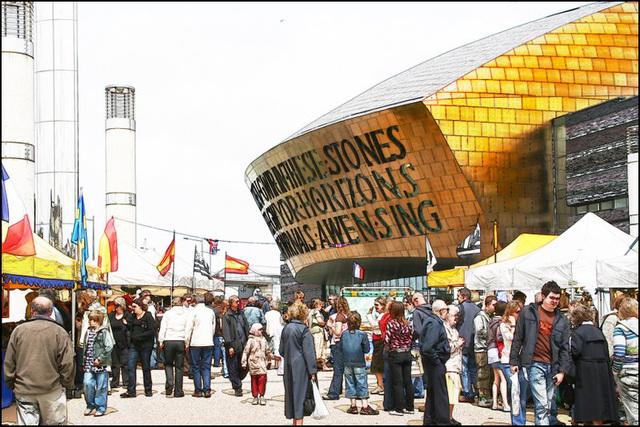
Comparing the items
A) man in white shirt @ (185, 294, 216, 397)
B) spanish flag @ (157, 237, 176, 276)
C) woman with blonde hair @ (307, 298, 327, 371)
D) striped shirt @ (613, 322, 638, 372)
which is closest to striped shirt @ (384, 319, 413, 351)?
striped shirt @ (613, 322, 638, 372)

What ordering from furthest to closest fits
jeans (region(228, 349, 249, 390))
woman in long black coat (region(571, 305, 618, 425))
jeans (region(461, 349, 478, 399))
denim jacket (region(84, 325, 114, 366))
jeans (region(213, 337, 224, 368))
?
jeans (region(213, 337, 224, 368)) → jeans (region(228, 349, 249, 390)) → jeans (region(461, 349, 478, 399)) → denim jacket (region(84, 325, 114, 366)) → woman in long black coat (region(571, 305, 618, 425))

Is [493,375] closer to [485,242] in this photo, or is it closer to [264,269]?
[485,242]

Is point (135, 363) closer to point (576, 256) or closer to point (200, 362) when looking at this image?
point (200, 362)

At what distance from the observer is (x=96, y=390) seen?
13883mm

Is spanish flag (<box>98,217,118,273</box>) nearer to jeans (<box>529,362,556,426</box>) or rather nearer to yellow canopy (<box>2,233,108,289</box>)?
yellow canopy (<box>2,233,108,289</box>)

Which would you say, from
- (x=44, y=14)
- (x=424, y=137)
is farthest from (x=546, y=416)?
(x=44, y=14)

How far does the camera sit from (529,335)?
10.7 m

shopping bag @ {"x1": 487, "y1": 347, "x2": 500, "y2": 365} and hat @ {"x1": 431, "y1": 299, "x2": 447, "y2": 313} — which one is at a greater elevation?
hat @ {"x1": 431, "y1": 299, "x2": 447, "y2": 313}

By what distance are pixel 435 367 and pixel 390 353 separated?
1991 millimetres

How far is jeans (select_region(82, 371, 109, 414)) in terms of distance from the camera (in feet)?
45.2

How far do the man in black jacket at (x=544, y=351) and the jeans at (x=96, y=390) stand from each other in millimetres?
6499

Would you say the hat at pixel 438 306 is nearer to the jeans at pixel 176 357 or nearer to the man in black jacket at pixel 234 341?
the man in black jacket at pixel 234 341

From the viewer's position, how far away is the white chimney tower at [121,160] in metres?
60.7

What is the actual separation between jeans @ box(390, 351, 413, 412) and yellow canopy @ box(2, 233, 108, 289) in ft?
19.8
